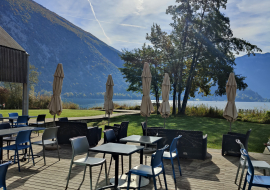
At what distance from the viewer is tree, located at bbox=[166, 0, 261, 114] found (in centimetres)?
1964

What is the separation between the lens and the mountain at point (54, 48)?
318 ft

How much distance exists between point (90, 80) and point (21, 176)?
342ft

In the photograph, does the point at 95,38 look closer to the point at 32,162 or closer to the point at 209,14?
the point at 209,14

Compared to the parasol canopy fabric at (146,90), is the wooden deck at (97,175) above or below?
below

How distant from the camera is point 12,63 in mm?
9844

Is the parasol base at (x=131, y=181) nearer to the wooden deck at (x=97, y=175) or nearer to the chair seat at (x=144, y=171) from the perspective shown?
the wooden deck at (x=97, y=175)

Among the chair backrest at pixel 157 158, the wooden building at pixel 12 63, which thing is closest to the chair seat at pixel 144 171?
the chair backrest at pixel 157 158

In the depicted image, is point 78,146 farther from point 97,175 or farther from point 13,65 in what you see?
point 13,65

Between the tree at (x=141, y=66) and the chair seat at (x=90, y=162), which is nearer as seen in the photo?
the chair seat at (x=90, y=162)

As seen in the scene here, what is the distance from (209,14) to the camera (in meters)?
19.7

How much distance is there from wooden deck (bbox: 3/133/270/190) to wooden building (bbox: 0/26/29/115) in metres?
5.14

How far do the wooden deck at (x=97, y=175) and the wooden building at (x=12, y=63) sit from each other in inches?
203

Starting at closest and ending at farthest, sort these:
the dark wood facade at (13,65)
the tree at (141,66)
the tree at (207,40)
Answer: the dark wood facade at (13,65) → the tree at (207,40) → the tree at (141,66)

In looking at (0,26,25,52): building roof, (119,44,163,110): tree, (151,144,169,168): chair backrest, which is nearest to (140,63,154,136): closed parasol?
(151,144,169,168): chair backrest
